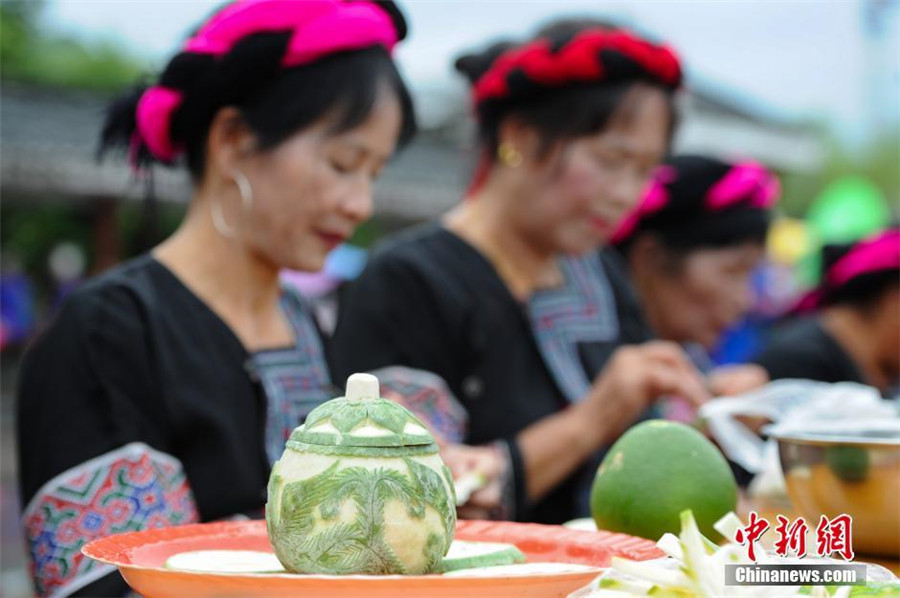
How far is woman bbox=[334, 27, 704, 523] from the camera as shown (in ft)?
7.90

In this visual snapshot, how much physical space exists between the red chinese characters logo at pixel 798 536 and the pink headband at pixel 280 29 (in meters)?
1.37

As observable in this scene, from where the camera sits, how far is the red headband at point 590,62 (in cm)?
259

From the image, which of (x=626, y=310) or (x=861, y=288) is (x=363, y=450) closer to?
(x=626, y=310)

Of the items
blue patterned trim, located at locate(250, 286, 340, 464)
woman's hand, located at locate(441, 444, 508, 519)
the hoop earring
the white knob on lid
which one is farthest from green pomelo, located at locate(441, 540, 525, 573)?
the hoop earring

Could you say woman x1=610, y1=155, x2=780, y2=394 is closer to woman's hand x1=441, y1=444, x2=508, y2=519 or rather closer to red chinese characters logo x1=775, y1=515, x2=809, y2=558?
woman's hand x1=441, y1=444, x2=508, y2=519

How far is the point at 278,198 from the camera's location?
207 centimetres

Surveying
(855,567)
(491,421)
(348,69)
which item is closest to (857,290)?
(491,421)

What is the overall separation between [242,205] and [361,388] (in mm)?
1130

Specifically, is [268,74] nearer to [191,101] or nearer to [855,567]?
[191,101]

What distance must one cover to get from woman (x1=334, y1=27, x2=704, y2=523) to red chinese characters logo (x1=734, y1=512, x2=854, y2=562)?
4.47 ft

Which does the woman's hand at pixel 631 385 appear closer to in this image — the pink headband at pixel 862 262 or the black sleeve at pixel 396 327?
the black sleeve at pixel 396 327

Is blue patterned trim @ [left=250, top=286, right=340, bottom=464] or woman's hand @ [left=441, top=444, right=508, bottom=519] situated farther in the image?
blue patterned trim @ [left=250, top=286, right=340, bottom=464]

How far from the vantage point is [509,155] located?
2750 mm

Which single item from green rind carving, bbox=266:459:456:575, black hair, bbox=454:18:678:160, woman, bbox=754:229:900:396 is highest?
black hair, bbox=454:18:678:160
